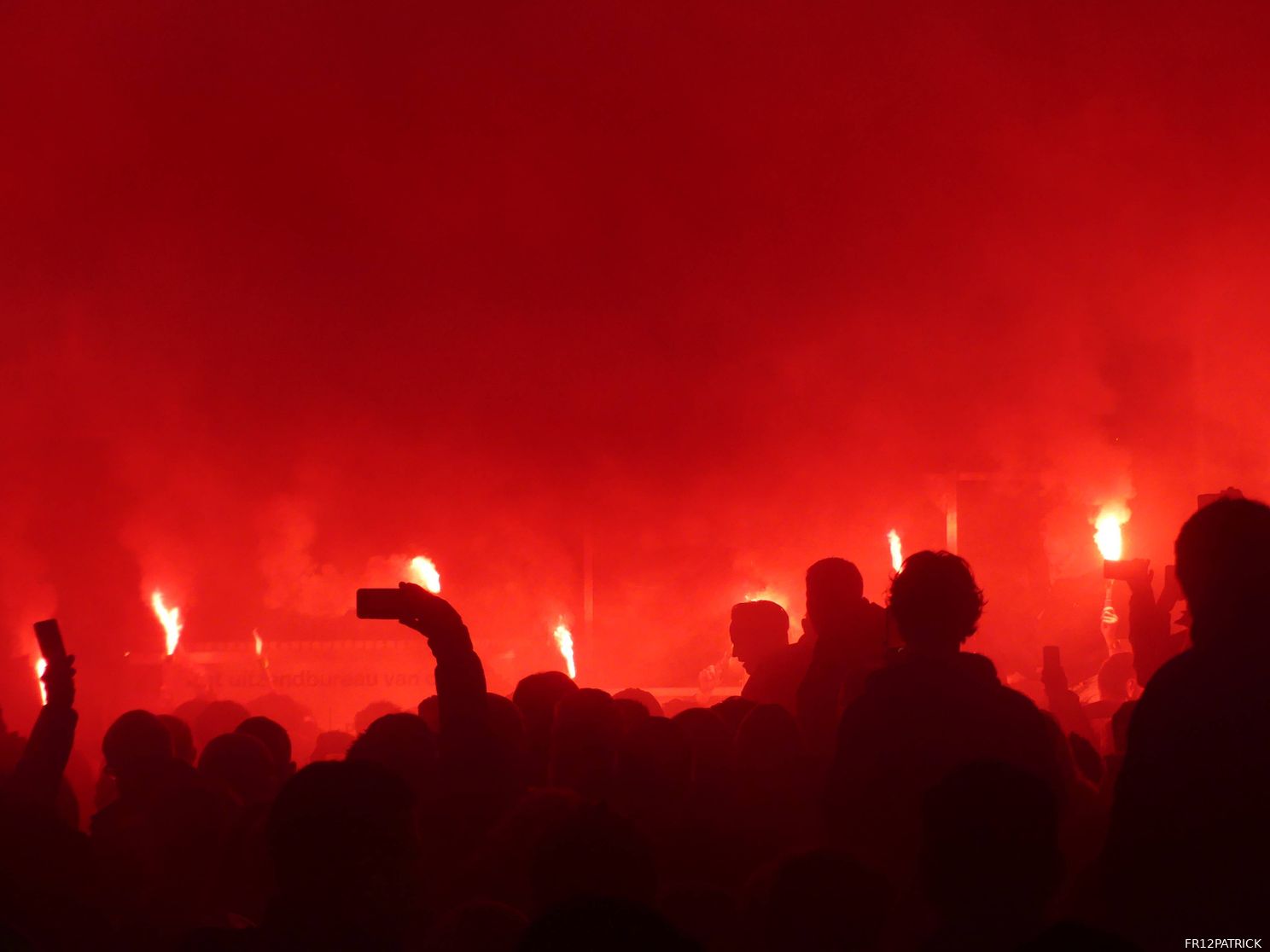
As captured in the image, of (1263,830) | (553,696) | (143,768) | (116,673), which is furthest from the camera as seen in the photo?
(116,673)

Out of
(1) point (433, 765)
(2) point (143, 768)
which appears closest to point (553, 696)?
(1) point (433, 765)

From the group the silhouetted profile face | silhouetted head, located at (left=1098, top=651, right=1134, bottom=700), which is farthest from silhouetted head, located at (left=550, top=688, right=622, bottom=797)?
silhouetted head, located at (left=1098, top=651, right=1134, bottom=700)

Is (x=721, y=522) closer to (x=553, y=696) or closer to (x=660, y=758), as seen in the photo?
(x=553, y=696)

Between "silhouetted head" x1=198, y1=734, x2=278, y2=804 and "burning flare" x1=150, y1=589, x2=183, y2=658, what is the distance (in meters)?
10.5

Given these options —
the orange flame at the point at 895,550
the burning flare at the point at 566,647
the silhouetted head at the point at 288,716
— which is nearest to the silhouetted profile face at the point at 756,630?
the silhouetted head at the point at 288,716

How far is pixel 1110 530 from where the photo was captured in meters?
12.1

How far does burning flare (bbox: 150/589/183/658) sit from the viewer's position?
1345 cm

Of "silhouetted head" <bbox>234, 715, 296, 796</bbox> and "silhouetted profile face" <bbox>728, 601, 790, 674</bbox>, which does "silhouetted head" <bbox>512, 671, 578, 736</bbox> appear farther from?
"silhouetted profile face" <bbox>728, 601, 790, 674</bbox>

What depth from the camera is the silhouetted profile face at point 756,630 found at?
558cm

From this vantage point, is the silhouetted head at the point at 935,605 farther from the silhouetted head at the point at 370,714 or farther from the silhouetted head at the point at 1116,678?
the silhouetted head at the point at 370,714

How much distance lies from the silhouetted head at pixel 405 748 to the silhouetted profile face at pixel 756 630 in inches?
101

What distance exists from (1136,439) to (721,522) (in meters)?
4.85

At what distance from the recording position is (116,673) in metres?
12.5

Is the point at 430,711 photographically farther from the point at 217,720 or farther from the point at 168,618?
the point at 168,618
